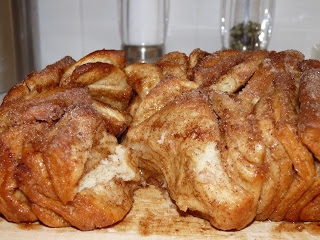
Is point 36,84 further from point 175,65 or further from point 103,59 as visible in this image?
point 175,65

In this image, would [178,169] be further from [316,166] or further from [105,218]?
[316,166]

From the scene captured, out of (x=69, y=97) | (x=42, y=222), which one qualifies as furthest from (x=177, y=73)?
(x=42, y=222)

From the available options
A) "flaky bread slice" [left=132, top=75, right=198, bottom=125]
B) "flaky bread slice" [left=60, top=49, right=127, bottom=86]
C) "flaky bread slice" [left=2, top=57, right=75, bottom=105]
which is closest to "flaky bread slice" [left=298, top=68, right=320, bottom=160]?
"flaky bread slice" [left=132, top=75, right=198, bottom=125]

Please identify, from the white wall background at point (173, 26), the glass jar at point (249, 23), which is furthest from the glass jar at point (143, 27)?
the glass jar at point (249, 23)

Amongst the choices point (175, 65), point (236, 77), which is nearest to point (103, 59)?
point (175, 65)

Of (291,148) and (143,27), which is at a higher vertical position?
(143,27)

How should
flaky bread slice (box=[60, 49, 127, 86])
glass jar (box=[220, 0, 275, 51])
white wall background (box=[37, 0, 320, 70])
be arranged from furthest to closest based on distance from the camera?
white wall background (box=[37, 0, 320, 70])
glass jar (box=[220, 0, 275, 51])
flaky bread slice (box=[60, 49, 127, 86])

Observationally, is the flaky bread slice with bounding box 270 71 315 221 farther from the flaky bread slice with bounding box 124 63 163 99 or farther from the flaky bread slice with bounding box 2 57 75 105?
the flaky bread slice with bounding box 2 57 75 105

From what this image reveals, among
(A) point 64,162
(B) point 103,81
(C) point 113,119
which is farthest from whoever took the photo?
(B) point 103,81
